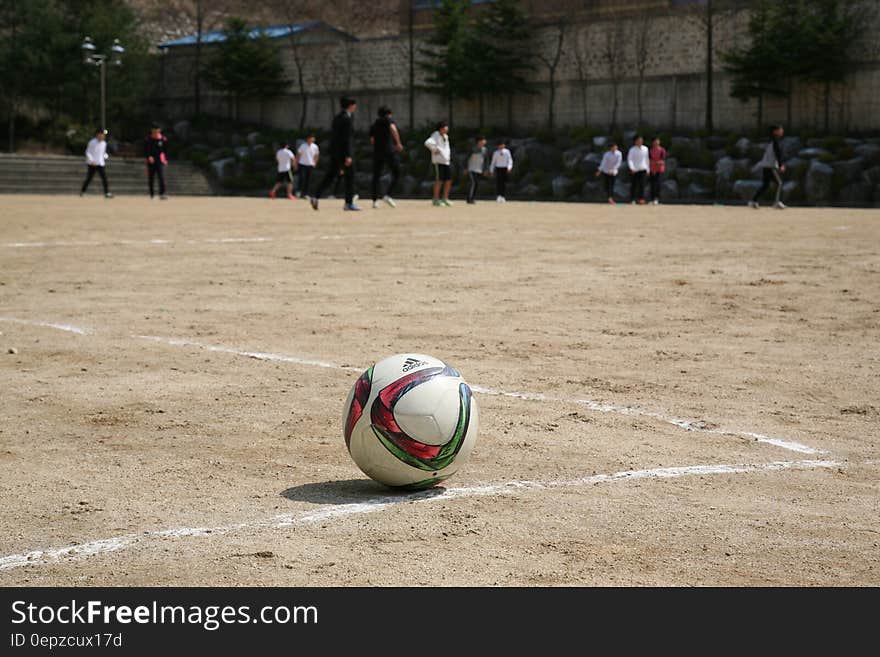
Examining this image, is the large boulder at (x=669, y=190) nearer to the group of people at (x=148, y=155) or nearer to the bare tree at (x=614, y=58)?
the bare tree at (x=614, y=58)

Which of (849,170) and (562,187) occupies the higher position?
(849,170)

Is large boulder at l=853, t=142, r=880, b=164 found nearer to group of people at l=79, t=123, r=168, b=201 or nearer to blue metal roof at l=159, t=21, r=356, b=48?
group of people at l=79, t=123, r=168, b=201

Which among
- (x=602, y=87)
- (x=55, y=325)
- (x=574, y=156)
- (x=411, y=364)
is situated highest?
(x=602, y=87)

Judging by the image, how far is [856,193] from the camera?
42844 mm

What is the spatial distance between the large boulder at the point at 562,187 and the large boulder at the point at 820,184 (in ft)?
34.0

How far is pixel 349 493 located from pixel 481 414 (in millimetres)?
1815

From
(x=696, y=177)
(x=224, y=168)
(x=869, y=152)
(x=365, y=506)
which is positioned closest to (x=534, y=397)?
(x=365, y=506)

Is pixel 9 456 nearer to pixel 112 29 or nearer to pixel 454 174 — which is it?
pixel 454 174

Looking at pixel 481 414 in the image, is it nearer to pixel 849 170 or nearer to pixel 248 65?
pixel 849 170

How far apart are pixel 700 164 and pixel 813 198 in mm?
5737

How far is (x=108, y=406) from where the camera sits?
714 cm

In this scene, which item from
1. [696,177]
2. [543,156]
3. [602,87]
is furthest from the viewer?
[602,87]

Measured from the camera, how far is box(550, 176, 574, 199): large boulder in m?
50.6

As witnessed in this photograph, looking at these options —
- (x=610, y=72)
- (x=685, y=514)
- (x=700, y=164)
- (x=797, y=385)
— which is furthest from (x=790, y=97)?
(x=685, y=514)
